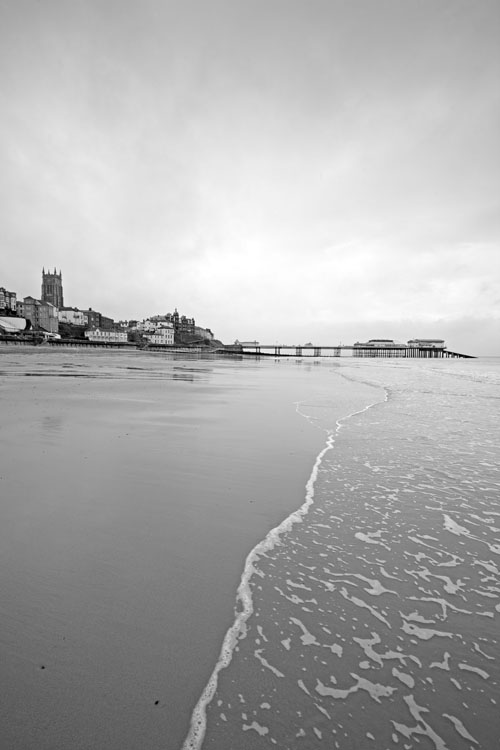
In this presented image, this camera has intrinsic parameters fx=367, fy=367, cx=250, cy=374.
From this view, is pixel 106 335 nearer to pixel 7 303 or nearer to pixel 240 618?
pixel 7 303

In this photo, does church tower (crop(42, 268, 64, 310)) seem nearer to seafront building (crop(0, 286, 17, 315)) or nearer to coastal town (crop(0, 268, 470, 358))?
coastal town (crop(0, 268, 470, 358))

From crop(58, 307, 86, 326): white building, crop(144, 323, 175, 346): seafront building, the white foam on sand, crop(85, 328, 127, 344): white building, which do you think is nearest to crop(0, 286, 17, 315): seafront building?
crop(58, 307, 86, 326): white building

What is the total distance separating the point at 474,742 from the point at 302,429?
5.78 meters

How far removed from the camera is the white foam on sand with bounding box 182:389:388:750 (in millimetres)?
1510

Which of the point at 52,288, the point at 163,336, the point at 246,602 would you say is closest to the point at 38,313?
the point at 52,288

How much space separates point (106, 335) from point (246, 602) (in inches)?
6570

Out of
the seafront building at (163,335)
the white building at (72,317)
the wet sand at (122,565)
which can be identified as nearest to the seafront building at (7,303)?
the white building at (72,317)

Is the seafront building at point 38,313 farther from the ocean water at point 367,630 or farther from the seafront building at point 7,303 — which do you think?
the ocean water at point 367,630

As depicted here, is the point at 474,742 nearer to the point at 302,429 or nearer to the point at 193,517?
the point at 193,517

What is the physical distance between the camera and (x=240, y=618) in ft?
7.04

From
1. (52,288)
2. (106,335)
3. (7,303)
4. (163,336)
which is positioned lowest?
(106,335)

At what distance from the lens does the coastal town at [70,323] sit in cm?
12912

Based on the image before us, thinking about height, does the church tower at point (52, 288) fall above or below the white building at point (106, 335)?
above

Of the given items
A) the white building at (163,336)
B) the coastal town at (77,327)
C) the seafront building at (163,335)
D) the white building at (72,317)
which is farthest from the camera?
the white building at (163,336)
